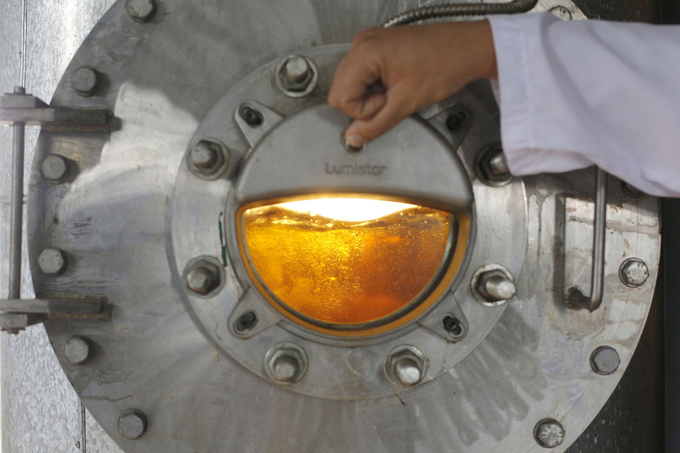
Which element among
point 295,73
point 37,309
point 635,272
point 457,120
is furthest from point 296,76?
point 635,272

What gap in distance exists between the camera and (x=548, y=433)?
592mm

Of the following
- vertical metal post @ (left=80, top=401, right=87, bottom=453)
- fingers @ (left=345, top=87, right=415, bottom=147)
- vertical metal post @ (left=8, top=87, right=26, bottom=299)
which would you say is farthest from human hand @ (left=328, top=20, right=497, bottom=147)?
vertical metal post @ (left=80, top=401, right=87, bottom=453)

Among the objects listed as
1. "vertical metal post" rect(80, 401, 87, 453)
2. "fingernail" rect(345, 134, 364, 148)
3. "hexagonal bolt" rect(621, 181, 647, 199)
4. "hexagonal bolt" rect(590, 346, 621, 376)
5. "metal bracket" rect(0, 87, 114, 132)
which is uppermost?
"metal bracket" rect(0, 87, 114, 132)

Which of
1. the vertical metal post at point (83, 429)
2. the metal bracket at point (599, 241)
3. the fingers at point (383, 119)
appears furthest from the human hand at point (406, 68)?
the vertical metal post at point (83, 429)

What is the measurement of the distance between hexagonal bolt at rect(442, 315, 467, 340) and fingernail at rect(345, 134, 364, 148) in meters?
0.27

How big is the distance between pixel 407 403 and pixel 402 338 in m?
0.09

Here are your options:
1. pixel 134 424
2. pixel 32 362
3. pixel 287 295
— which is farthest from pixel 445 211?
pixel 32 362

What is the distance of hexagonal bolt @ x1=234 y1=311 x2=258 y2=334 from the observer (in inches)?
22.2

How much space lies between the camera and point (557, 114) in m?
0.49

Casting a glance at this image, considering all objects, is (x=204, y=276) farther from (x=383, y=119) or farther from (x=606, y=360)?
(x=606, y=360)

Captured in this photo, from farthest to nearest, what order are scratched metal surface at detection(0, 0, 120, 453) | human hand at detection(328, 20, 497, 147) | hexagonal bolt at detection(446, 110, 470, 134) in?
scratched metal surface at detection(0, 0, 120, 453) → hexagonal bolt at detection(446, 110, 470, 134) → human hand at detection(328, 20, 497, 147)

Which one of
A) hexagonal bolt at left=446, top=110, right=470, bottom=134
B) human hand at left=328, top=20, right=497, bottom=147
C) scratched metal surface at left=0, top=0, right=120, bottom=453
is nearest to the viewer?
human hand at left=328, top=20, right=497, bottom=147

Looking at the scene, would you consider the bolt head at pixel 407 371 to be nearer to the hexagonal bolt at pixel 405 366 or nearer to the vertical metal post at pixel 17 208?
the hexagonal bolt at pixel 405 366

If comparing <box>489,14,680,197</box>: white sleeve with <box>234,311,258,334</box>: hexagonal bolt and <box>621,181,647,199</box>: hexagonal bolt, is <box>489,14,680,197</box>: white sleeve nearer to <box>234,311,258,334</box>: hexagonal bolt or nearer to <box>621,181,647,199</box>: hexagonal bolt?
<box>621,181,647,199</box>: hexagonal bolt
